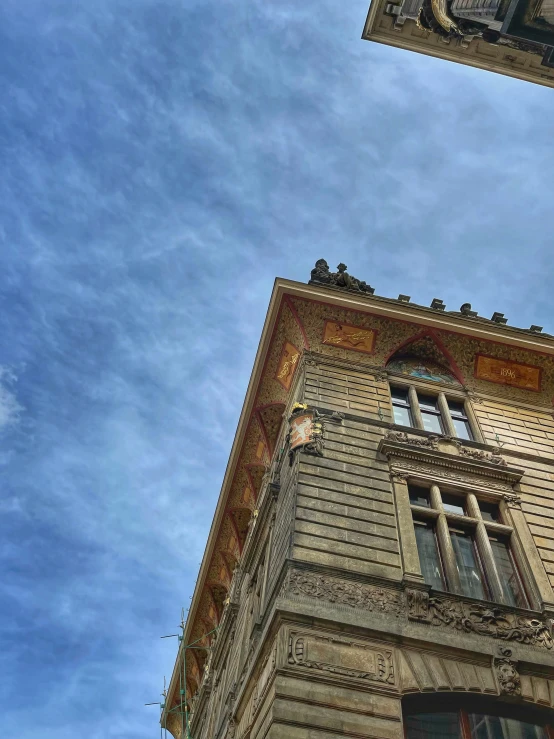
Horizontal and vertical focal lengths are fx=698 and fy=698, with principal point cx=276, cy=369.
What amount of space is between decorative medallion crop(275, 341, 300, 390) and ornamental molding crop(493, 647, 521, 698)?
12.3 m

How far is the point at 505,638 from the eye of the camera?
14.4 meters

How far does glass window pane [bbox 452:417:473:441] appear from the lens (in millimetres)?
21484

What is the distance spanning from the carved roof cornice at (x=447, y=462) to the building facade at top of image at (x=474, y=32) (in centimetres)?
944

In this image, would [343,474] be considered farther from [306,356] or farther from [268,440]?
[268,440]

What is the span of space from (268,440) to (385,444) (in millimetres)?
8267

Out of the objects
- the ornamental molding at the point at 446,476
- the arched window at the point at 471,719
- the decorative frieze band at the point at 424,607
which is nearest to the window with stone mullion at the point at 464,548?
the ornamental molding at the point at 446,476

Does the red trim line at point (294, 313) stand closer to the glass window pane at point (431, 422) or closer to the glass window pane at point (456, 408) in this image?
the glass window pane at point (431, 422)

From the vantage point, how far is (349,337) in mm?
24031

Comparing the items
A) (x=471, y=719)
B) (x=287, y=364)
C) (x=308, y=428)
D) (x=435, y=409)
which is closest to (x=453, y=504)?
(x=308, y=428)

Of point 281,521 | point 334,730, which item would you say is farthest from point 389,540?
point 334,730

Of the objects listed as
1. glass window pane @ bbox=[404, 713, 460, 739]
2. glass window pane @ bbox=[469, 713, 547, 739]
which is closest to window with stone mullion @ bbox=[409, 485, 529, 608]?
glass window pane @ bbox=[469, 713, 547, 739]

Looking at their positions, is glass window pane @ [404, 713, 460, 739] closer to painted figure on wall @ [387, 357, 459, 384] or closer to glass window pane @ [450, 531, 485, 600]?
glass window pane @ [450, 531, 485, 600]

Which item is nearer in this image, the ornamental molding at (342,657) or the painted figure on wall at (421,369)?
the ornamental molding at (342,657)

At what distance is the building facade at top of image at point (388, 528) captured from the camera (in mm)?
12977
